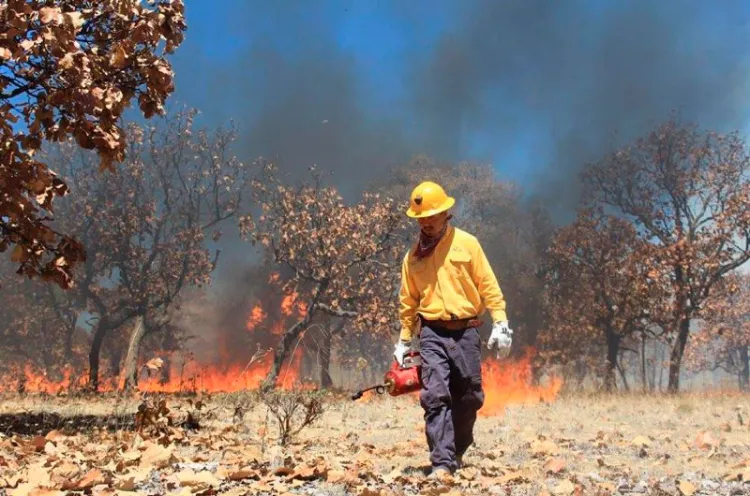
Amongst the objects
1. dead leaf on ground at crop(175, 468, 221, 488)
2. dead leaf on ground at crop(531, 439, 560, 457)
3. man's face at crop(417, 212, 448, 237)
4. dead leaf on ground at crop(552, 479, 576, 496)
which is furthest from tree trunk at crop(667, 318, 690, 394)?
dead leaf on ground at crop(175, 468, 221, 488)

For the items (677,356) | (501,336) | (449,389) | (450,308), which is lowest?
(449,389)

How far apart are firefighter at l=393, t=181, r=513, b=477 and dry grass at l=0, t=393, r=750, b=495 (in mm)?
585

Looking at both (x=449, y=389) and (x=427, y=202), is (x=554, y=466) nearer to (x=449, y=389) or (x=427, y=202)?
(x=449, y=389)

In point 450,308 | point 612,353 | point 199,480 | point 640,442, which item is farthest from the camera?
point 612,353

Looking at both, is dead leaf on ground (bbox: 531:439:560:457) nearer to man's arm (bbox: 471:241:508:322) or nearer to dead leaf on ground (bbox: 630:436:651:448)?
dead leaf on ground (bbox: 630:436:651:448)

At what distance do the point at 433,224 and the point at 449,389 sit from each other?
140 cm

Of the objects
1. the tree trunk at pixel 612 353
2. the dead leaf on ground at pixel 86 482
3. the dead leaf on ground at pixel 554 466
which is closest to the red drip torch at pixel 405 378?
the dead leaf on ground at pixel 554 466

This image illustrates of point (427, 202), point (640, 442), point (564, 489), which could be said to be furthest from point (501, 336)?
point (640, 442)

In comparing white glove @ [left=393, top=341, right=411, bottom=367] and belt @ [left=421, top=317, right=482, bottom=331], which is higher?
belt @ [left=421, top=317, right=482, bottom=331]

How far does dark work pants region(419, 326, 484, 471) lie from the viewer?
206 inches

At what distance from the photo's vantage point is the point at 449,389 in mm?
5621

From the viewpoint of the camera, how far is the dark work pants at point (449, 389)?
17.2ft

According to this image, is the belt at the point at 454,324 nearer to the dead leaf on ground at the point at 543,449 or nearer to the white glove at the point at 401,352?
the white glove at the point at 401,352

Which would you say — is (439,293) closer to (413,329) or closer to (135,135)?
(413,329)
